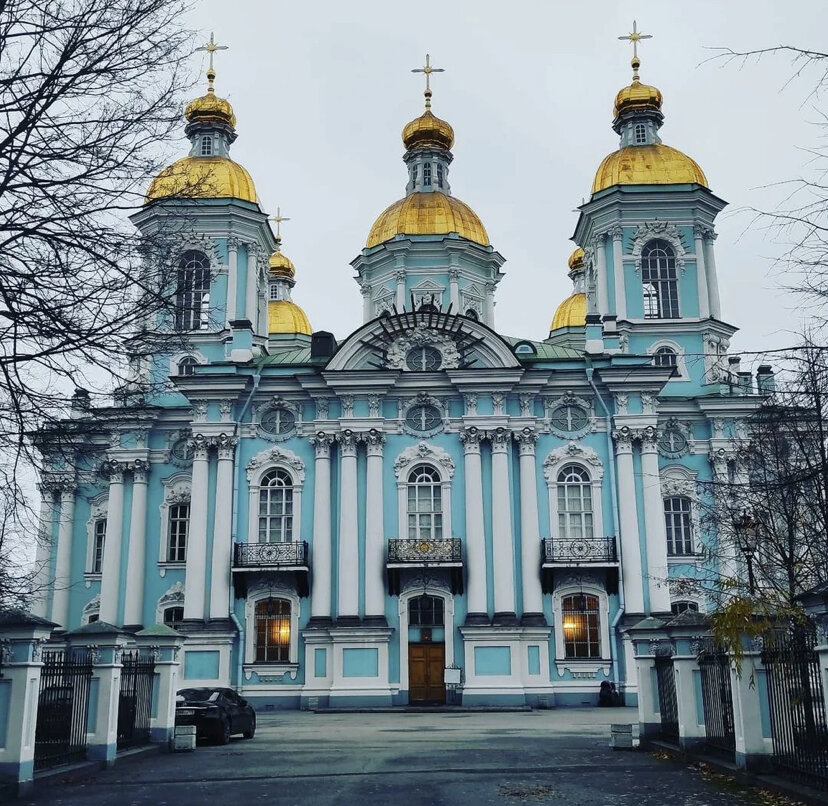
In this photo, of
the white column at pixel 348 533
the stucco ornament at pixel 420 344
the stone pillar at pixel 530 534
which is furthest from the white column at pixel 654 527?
the white column at pixel 348 533

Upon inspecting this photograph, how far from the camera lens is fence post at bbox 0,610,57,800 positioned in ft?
40.1

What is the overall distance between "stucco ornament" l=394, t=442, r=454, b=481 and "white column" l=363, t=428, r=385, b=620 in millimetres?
660

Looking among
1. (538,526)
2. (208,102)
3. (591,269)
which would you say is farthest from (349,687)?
(208,102)

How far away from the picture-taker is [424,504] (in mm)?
31625

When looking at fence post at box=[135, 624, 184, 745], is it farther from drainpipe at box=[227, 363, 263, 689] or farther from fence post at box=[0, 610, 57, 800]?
drainpipe at box=[227, 363, 263, 689]

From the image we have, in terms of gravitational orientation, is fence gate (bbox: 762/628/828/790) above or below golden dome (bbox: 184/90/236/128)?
below

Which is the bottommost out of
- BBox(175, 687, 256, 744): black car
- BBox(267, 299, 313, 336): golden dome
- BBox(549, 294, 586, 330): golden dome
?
BBox(175, 687, 256, 744): black car

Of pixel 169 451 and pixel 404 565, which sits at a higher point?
pixel 169 451

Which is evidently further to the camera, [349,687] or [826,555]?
[349,687]

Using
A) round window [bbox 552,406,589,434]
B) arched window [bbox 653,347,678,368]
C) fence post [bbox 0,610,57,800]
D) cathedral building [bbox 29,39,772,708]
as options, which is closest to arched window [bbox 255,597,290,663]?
cathedral building [bbox 29,39,772,708]

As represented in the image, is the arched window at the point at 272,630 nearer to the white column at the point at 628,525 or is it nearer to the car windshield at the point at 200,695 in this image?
the white column at the point at 628,525

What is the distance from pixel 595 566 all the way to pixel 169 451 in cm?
1429

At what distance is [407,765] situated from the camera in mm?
14453

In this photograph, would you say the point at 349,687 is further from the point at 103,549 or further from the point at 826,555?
the point at 826,555
